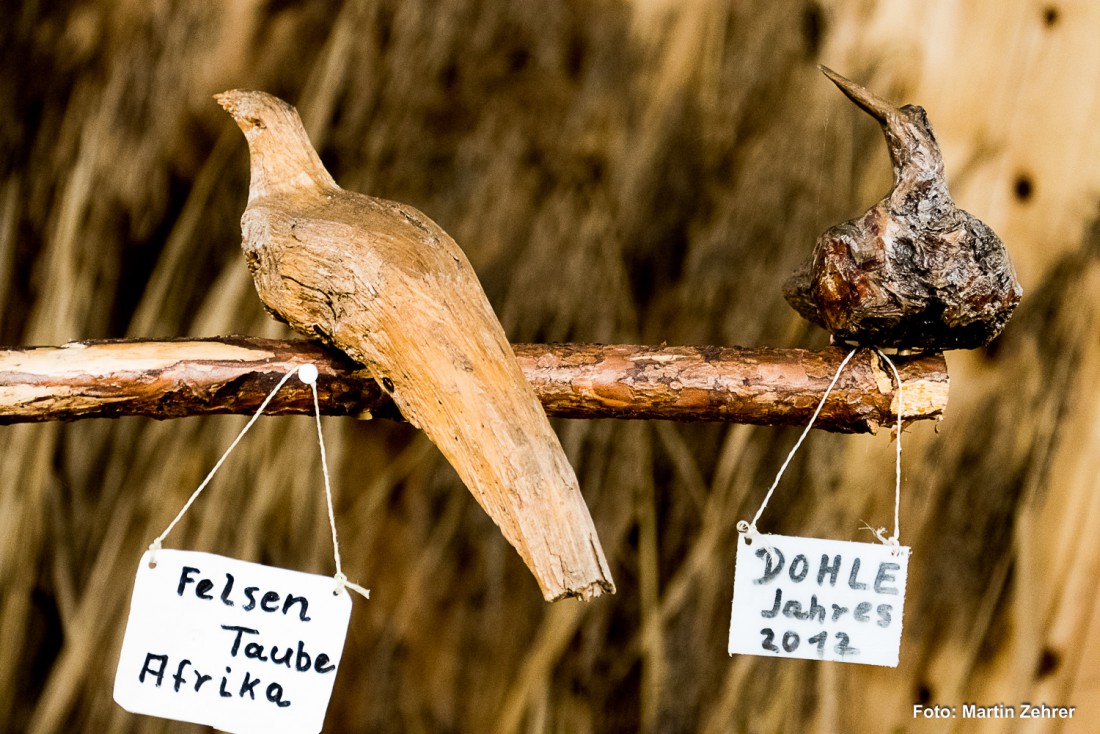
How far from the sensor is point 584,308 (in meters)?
1.02

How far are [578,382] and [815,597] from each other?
242mm

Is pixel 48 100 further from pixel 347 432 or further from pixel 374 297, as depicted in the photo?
pixel 374 297

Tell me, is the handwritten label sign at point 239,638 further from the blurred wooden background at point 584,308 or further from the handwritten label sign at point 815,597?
the blurred wooden background at point 584,308

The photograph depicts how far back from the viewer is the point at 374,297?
0.58 m

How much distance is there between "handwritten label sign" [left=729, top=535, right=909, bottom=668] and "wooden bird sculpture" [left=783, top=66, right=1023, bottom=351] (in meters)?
0.17

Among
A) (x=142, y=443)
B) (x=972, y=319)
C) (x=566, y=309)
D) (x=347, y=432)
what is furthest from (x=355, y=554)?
(x=972, y=319)

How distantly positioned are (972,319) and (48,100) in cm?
96

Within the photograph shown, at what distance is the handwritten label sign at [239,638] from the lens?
611mm

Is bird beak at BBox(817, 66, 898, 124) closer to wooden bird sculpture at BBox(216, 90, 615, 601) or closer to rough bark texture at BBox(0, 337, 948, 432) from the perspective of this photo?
rough bark texture at BBox(0, 337, 948, 432)

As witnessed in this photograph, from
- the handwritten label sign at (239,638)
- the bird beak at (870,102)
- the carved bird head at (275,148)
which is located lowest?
the handwritten label sign at (239,638)

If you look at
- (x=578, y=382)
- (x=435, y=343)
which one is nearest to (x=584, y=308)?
(x=578, y=382)

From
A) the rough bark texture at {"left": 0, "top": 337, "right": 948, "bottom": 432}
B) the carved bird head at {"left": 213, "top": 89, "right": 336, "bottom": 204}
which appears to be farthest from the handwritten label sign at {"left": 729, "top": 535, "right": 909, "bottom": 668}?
the carved bird head at {"left": 213, "top": 89, "right": 336, "bottom": 204}

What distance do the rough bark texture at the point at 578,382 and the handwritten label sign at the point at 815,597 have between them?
10cm

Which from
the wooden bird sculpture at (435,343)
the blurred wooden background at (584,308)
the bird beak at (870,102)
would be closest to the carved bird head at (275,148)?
the wooden bird sculpture at (435,343)
